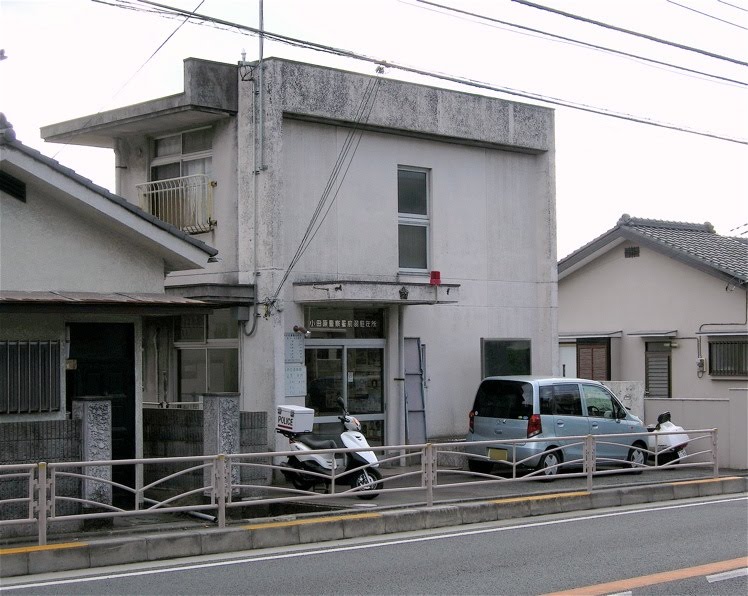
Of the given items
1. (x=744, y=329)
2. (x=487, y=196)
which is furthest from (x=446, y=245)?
(x=744, y=329)

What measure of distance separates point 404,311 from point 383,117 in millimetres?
3798

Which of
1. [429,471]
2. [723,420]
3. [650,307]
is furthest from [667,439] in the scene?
[650,307]

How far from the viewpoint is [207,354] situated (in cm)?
1933

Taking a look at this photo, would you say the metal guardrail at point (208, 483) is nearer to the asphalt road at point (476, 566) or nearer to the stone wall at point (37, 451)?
the stone wall at point (37, 451)

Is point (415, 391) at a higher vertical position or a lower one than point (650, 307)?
lower

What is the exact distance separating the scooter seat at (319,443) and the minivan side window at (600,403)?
18.4 ft

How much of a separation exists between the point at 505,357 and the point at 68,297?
1132 cm

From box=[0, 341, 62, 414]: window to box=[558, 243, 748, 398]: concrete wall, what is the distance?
17.8 metres

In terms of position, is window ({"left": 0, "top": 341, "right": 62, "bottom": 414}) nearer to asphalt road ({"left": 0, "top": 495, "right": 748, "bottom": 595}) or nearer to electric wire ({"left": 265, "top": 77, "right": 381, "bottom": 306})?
asphalt road ({"left": 0, "top": 495, "right": 748, "bottom": 595})

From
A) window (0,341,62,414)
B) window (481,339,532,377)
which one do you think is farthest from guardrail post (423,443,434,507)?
window (481,339,532,377)

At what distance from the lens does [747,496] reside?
56.0ft

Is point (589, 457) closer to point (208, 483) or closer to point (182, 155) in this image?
point (208, 483)

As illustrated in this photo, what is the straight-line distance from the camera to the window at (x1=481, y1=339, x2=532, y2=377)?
21708mm

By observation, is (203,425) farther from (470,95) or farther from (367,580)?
(470,95)
